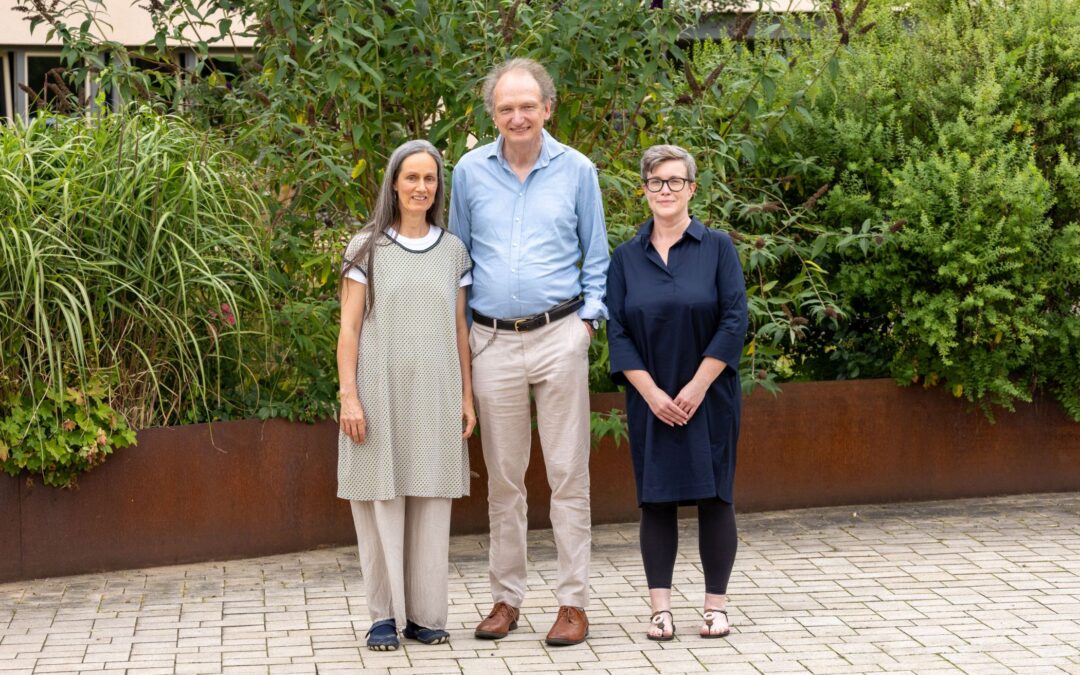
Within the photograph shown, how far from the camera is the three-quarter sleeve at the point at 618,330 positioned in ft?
17.0

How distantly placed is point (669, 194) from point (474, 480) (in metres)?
2.36

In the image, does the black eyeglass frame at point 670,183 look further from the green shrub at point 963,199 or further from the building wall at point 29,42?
the building wall at point 29,42

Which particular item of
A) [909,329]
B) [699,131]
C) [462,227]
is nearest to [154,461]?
[462,227]

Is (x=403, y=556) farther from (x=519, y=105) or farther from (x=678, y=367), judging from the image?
(x=519, y=105)

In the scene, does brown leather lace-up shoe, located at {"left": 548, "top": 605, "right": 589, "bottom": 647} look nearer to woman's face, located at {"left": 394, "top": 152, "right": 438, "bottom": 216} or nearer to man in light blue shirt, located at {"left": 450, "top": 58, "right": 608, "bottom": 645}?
man in light blue shirt, located at {"left": 450, "top": 58, "right": 608, "bottom": 645}

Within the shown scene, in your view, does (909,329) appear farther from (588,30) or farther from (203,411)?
(203,411)

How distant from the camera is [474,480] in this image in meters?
7.02

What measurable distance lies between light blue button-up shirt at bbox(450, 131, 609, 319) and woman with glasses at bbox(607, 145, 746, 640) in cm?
15

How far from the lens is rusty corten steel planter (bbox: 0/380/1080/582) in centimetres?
627

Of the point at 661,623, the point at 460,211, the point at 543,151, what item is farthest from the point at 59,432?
the point at 661,623


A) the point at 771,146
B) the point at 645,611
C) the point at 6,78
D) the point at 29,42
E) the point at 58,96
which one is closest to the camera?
the point at 645,611

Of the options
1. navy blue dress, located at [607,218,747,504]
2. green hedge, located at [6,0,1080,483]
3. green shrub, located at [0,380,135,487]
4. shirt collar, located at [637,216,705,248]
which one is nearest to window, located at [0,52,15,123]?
green hedge, located at [6,0,1080,483]

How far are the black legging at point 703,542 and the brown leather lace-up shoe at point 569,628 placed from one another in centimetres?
30

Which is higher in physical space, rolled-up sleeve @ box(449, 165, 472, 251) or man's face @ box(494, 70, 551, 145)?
man's face @ box(494, 70, 551, 145)
